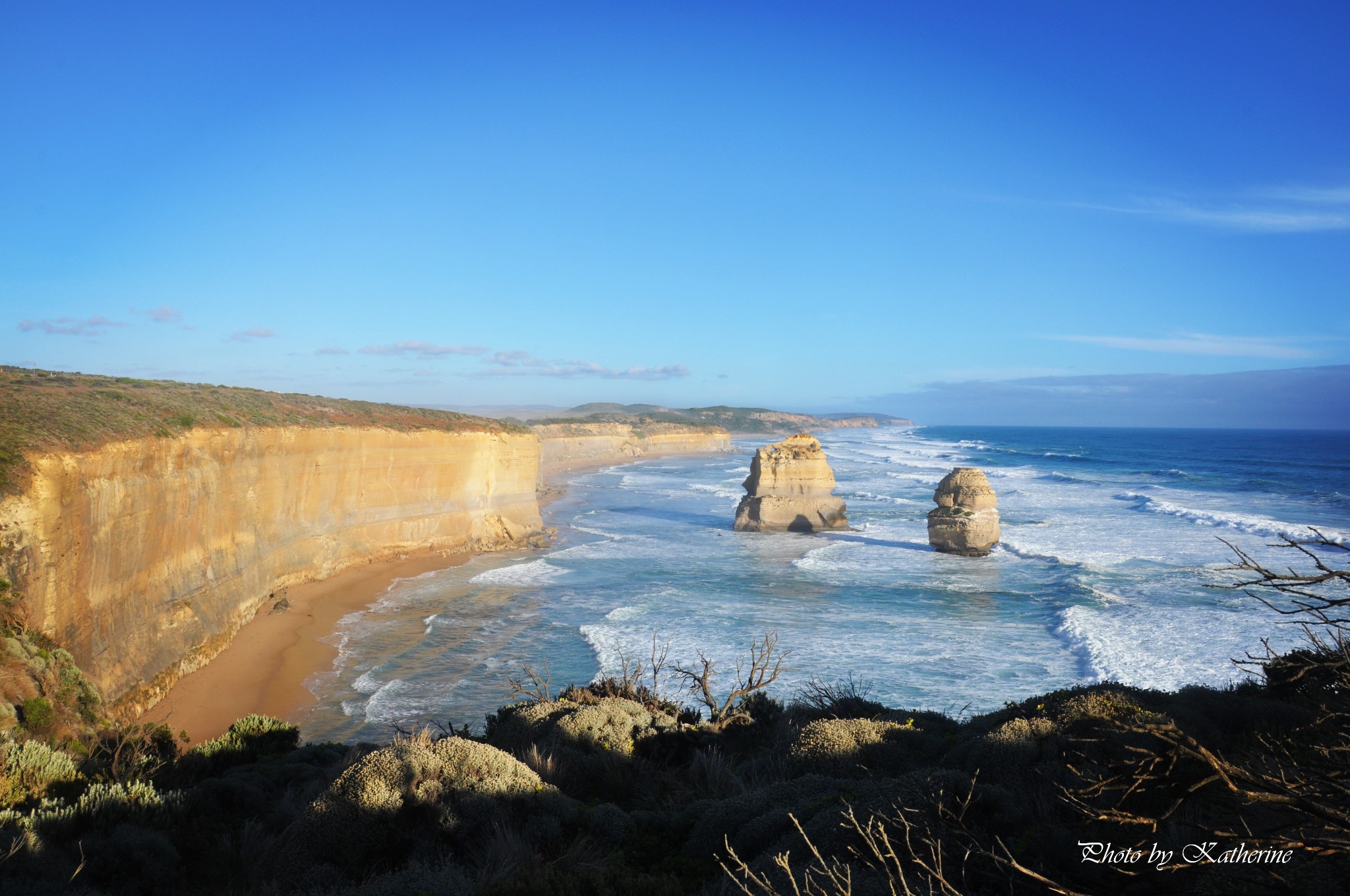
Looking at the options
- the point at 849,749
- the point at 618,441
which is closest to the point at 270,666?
the point at 849,749

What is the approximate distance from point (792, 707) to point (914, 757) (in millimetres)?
3123

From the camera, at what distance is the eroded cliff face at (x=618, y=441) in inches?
3590

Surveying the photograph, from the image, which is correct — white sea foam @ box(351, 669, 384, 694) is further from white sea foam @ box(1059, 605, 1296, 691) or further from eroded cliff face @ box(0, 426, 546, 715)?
white sea foam @ box(1059, 605, 1296, 691)

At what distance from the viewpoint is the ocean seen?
650 inches

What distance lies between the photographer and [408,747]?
719 centimetres

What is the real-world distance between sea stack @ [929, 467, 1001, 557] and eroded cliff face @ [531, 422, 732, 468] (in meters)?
55.6

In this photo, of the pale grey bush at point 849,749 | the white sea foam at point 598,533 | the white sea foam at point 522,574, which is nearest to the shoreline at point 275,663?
the white sea foam at point 522,574

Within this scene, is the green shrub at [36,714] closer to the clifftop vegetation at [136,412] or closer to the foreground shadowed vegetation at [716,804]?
the foreground shadowed vegetation at [716,804]

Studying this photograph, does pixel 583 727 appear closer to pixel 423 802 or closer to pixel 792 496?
pixel 423 802

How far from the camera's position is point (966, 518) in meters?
29.8

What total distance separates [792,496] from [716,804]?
3076cm

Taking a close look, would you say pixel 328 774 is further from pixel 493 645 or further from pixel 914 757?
pixel 493 645

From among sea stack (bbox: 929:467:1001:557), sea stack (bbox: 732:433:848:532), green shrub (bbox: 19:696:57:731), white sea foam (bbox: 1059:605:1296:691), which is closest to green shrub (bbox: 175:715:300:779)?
green shrub (bbox: 19:696:57:731)

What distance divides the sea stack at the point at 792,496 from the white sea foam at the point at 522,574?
1148 cm
